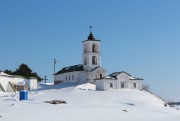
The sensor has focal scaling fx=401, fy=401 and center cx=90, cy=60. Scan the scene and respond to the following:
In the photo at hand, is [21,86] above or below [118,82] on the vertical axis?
below

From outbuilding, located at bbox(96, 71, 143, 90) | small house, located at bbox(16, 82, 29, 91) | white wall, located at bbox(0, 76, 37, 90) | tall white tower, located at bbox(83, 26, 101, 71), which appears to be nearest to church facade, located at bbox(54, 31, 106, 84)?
tall white tower, located at bbox(83, 26, 101, 71)

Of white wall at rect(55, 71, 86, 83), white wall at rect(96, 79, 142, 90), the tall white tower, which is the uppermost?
the tall white tower

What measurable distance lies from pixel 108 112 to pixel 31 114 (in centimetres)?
641

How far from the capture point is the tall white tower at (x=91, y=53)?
71375 millimetres

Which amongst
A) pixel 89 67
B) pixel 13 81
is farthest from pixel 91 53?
pixel 13 81

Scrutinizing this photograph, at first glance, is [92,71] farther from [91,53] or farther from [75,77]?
[91,53]

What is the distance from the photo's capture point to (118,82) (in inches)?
2537

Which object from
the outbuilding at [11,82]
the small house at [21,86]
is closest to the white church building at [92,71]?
the outbuilding at [11,82]

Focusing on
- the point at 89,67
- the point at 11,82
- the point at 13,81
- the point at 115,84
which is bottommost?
the point at 115,84

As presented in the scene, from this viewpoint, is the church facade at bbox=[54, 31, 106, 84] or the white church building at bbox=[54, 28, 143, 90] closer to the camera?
the white church building at bbox=[54, 28, 143, 90]

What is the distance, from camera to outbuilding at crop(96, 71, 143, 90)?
62600 millimetres

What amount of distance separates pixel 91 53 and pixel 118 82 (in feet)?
31.7

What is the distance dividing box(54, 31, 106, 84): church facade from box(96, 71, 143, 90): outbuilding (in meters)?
→ 3.75

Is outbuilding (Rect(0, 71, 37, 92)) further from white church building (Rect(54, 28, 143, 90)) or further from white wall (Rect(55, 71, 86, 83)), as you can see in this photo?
white church building (Rect(54, 28, 143, 90))
